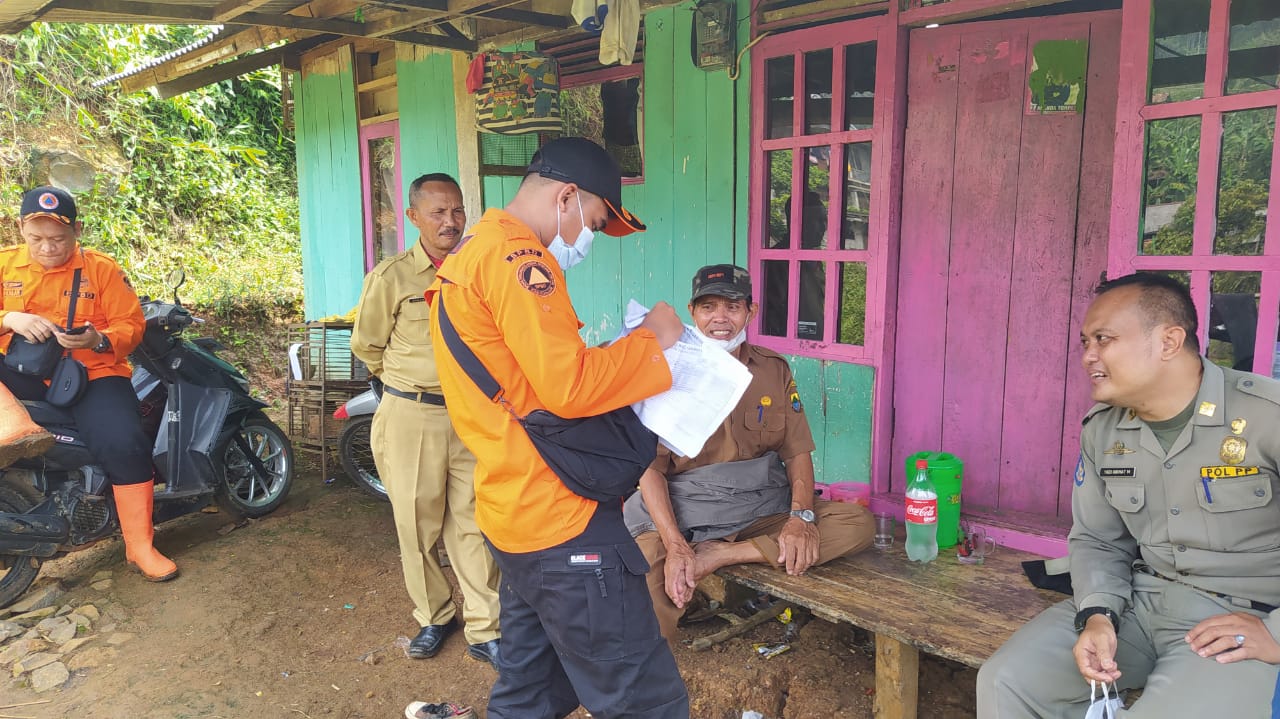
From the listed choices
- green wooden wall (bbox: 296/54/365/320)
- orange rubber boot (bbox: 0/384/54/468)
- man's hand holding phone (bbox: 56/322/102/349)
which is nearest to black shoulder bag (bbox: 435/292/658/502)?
orange rubber boot (bbox: 0/384/54/468)

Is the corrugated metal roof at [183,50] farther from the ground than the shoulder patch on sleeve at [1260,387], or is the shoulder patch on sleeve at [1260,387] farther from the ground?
the corrugated metal roof at [183,50]

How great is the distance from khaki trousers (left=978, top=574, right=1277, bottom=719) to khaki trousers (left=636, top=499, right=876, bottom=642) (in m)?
0.92

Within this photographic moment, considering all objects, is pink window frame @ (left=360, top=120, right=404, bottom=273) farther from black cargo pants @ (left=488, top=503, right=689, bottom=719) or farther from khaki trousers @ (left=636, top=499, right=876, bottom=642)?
black cargo pants @ (left=488, top=503, right=689, bottom=719)

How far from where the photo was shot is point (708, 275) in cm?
330

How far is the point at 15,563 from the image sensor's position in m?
4.09

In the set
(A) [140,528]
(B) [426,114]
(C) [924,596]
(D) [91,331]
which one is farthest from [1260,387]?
(B) [426,114]

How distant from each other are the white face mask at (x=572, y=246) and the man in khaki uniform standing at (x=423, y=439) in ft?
4.73

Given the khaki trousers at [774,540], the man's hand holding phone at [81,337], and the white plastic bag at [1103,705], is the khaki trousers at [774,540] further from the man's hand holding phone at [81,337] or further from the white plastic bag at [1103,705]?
the man's hand holding phone at [81,337]

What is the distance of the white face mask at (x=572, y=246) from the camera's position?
2.07 meters

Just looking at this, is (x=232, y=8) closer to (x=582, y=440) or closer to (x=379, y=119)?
(x=379, y=119)

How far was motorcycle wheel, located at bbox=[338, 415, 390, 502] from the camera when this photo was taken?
18.6 ft

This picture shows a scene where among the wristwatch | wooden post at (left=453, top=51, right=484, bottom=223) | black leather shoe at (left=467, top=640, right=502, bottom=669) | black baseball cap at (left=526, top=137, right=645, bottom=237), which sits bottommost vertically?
black leather shoe at (left=467, top=640, right=502, bottom=669)

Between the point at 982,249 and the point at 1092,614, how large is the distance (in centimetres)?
178

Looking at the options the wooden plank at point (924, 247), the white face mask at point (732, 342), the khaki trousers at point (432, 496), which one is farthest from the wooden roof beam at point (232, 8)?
the wooden plank at point (924, 247)
